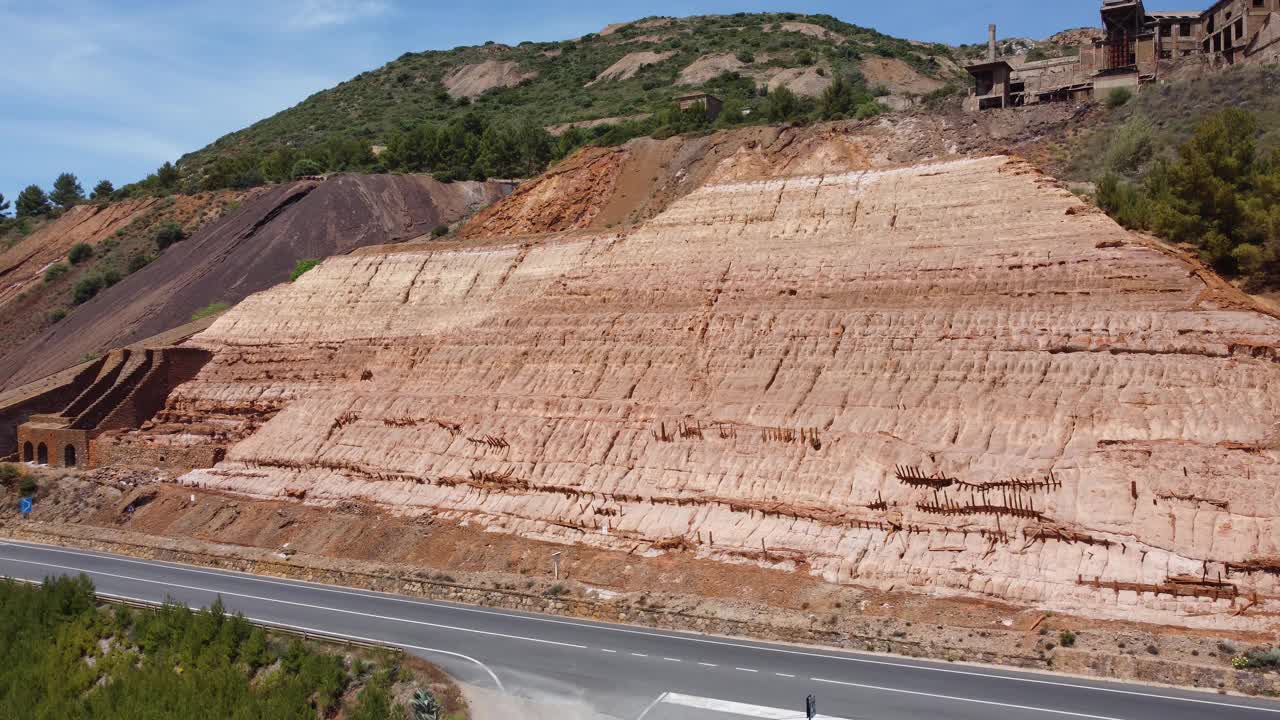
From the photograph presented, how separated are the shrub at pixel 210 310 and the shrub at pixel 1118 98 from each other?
4224 centimetres

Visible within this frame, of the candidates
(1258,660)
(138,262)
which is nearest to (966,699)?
(1258,660)

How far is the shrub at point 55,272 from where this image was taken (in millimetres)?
69188

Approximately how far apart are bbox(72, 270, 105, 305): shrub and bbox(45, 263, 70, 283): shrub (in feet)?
14.9

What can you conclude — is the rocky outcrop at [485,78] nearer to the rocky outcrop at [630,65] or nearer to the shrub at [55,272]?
the rocky outcrop at [630,65]

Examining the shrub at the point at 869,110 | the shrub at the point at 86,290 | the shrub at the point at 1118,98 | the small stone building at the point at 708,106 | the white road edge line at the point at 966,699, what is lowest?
the white road edge line at the point at 966,699

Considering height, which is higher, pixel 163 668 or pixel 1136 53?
pixel 1136 53

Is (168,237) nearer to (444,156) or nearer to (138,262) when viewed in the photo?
(138,262)

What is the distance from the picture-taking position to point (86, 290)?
214 ft

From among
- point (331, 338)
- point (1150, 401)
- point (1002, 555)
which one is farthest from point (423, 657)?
point (331, 338)

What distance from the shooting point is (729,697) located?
600 inches

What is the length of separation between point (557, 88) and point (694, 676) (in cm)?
10445

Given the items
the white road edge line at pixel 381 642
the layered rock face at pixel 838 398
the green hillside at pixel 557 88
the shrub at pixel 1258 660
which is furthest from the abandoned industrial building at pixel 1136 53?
the white road edge line at pixel 381 642

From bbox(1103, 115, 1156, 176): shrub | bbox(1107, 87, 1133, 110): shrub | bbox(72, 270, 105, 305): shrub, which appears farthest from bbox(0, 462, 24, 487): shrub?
bbox(1107, 87, 1133, 110): shrub

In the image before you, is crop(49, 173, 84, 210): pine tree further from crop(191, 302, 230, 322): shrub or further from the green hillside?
crop(191, 302, 230, 322): shrub
